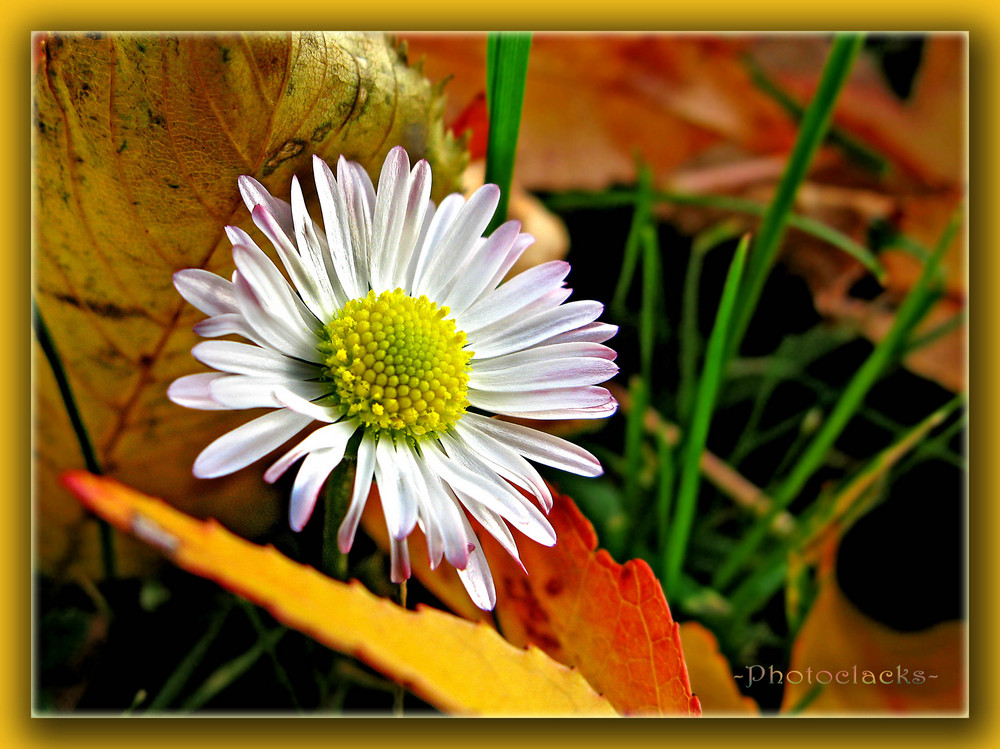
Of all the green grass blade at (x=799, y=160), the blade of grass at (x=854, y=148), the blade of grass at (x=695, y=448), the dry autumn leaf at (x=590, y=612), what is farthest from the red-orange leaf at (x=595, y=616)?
the blade of grass at (x=854, y=148)

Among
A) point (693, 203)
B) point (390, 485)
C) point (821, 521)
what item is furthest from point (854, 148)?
point (390, 485)

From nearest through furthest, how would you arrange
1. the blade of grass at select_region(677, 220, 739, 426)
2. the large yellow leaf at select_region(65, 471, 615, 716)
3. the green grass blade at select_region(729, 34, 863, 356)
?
the large yellow leaf at select_region(65, 471, 615, 716), the green grass blade at select_region(729, 34, 863, 356), the blade of grass at select_region(677, 220, 739, 426)

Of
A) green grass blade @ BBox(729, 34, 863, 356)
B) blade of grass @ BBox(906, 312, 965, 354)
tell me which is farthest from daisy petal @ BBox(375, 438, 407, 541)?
blade of grass @ BBox(906, 312, 965, 354)

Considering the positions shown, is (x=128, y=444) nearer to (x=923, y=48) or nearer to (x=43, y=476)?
(x=43, y=476)

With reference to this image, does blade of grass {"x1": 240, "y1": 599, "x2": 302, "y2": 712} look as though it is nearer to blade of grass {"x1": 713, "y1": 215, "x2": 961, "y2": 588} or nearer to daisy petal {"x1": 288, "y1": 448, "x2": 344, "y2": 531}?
daisy petal {"x1": 288, "y1": 448, "x2": 344, "y2": 531}

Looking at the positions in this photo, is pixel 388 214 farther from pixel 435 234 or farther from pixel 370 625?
pixel 370 625
